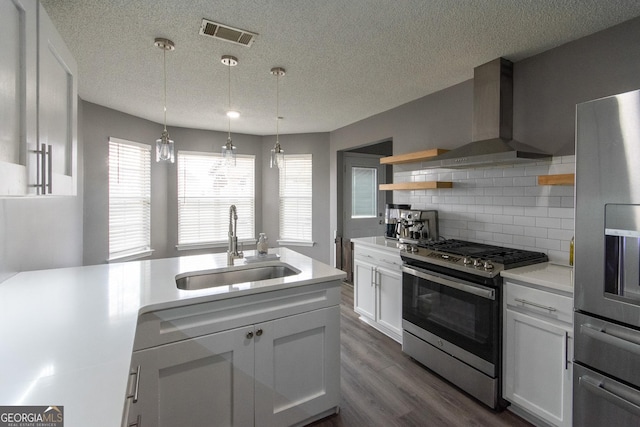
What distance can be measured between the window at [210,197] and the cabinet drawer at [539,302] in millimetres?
3889

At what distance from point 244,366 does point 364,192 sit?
13.3 feet

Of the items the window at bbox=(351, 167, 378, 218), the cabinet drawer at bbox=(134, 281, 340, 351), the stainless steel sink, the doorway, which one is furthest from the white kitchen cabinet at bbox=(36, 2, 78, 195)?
the window at bbox=(351, 167, 378, 218)

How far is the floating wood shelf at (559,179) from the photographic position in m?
1.90

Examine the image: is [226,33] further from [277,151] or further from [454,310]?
[454,310]

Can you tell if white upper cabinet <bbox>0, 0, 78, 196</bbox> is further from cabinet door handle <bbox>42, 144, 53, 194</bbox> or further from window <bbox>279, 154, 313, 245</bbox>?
window <bbox>279, 154, 313, 245</bbox>

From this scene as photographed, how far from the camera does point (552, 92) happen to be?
220 centimetres

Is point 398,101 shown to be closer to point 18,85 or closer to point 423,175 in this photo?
point 423,175

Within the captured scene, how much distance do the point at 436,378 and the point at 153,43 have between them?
327 centimetres

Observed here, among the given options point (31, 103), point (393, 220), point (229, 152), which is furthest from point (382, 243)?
point (31, 103)

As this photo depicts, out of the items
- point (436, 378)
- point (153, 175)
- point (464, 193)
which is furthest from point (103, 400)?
point (153, 175)

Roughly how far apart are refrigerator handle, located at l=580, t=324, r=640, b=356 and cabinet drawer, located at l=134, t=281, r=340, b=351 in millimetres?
1301

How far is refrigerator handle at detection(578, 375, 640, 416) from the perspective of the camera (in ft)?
4.40

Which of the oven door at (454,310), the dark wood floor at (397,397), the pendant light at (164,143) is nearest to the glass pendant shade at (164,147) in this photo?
the pendant light at (164,143)

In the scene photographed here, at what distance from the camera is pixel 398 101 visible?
11.1ft
